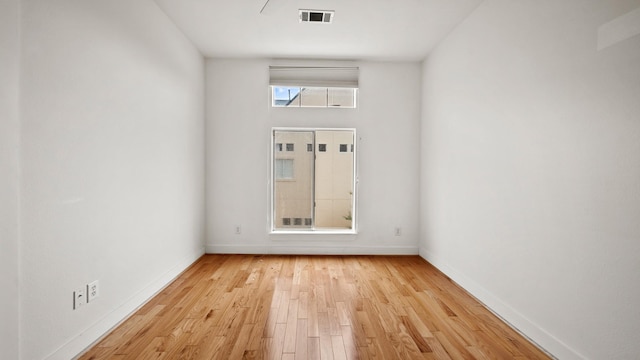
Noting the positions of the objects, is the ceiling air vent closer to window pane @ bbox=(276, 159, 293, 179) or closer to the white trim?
window pane @ bbox=(276, 159, 293, 179)

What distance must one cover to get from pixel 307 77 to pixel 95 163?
300 cm

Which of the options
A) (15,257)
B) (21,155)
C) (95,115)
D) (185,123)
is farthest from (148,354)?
(185,123)

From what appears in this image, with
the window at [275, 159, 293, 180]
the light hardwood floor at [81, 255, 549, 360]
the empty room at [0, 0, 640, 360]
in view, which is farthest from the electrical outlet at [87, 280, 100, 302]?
the window at [275, 159, 293, 180]

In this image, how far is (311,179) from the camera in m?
4.80

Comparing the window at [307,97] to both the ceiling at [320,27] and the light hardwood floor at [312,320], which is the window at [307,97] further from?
the light hardwood floor at [312,320]

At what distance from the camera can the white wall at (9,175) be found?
154cm

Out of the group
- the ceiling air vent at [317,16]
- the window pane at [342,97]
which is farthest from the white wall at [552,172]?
the window pane at [342,97]

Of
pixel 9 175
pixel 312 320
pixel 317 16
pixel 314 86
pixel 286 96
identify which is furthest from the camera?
pixel 286 96

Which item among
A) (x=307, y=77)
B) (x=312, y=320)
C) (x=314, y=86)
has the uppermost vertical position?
(x=307, y=77)

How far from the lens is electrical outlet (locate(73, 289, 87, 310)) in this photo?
6.68ft

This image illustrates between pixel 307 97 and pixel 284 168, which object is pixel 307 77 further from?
pixel 284 168

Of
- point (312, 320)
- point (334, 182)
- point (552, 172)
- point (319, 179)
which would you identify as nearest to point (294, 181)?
point (319, 179)

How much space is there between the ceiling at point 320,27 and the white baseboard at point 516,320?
2.64 m

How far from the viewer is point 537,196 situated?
7.52 feet
